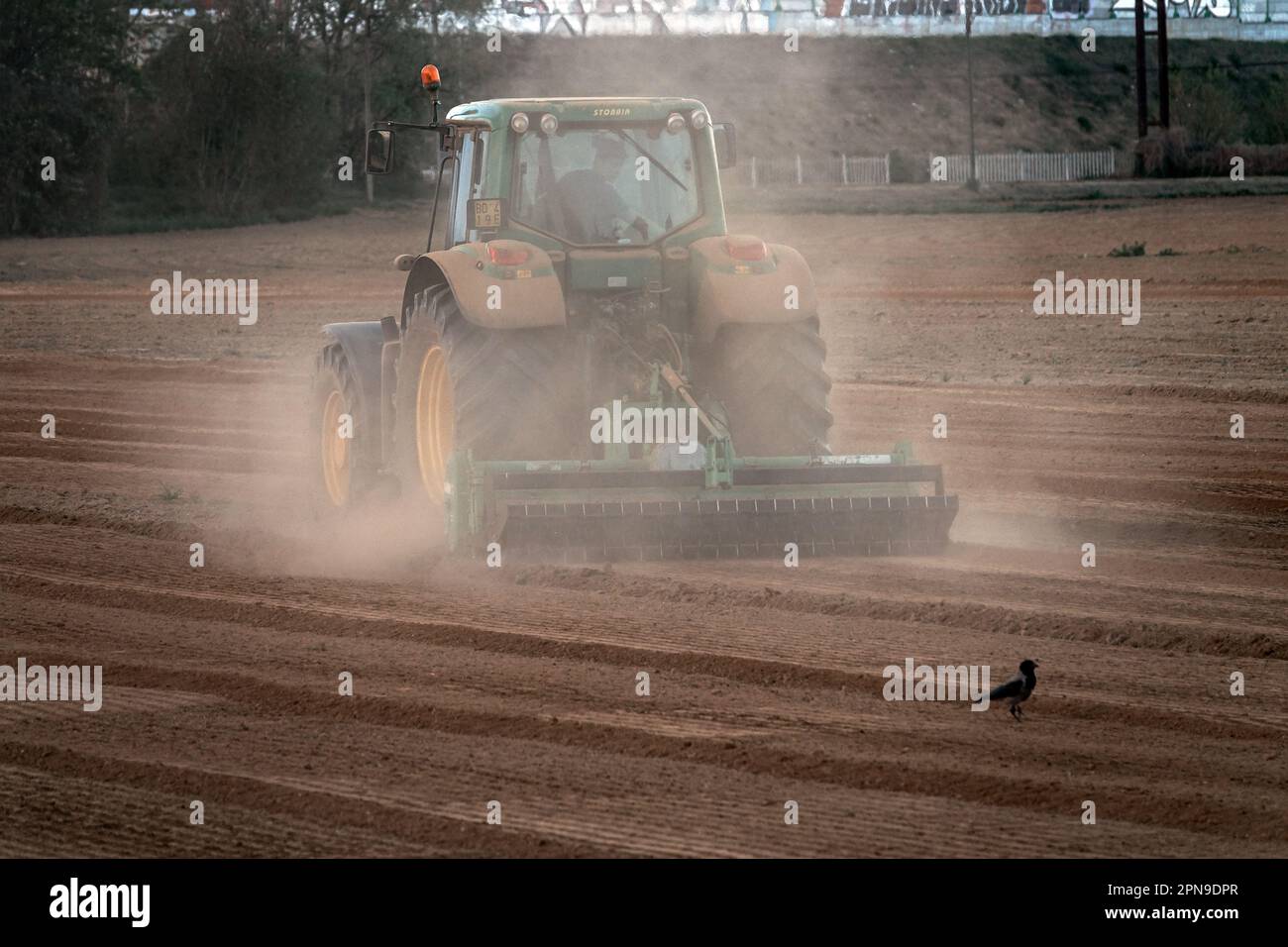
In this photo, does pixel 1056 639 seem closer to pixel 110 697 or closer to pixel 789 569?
pixel 789 569

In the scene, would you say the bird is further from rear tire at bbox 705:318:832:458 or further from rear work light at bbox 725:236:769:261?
rear work light at bbox 725:236:769:261

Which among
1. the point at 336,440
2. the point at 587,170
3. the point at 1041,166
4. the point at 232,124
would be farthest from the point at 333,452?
the point at 1041,166

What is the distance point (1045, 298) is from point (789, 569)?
14166 mm

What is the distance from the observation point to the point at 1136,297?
2158 cm

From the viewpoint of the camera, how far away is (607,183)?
31.9 feet

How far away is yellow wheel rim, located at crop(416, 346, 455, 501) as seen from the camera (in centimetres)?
992

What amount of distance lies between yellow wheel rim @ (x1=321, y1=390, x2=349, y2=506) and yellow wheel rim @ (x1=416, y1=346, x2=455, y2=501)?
121 cm

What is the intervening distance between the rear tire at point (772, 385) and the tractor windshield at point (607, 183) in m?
0.81

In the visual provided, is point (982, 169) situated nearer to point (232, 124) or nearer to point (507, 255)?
point (232, 124)

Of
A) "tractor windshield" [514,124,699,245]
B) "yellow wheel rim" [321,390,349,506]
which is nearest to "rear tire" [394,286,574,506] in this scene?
"tractor windshield" [514,124,699,245]

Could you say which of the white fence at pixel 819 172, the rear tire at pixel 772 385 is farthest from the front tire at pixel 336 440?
the white fence at pixel 819 172

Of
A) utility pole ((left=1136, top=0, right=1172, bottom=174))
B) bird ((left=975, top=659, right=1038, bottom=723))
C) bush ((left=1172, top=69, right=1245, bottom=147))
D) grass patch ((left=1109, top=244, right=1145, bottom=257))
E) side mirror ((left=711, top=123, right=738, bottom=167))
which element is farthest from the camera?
bush ((left=1172, top=69, right=1245, bottom=147))

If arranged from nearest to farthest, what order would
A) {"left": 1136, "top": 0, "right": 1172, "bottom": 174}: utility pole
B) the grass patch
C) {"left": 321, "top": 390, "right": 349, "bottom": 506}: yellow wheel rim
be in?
{"left": 321, "top": 390, "right": 349, "bottom": 506}: yellow wheel rim < the grass patch < {"left": 1136, "top": 0, "right": 1172, "bottom": 174}: utility pole
